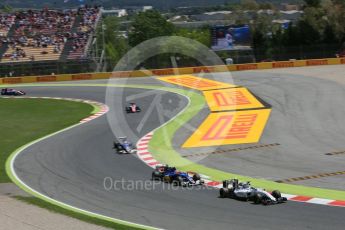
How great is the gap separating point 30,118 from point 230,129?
14639 mm

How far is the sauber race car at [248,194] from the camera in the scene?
1592 cm

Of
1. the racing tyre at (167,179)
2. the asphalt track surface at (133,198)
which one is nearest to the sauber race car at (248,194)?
the asphalt track surface at (133,198)

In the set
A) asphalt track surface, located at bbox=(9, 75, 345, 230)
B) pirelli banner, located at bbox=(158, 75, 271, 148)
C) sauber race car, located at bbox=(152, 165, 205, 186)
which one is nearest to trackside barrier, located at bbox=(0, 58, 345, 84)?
pirelli banner, located at bbox=(158, 75, 271, 148)

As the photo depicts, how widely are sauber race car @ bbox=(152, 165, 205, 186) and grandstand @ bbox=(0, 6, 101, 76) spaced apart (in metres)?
47.5

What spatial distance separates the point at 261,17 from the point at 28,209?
8089 cm

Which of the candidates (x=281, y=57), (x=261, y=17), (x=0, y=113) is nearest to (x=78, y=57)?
(x=281, y=57)

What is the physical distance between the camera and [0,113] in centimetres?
4159

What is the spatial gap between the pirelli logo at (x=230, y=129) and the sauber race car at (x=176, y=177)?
668cm

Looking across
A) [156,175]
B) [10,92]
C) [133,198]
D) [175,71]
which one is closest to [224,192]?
[133,198]

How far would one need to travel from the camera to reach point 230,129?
29.5 metres

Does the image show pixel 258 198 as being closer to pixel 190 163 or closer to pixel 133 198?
pixel 133 198

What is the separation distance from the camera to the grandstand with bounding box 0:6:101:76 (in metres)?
67.6

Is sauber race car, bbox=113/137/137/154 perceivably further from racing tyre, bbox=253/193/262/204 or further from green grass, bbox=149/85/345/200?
racing tyre, bbox=253/193/262/204

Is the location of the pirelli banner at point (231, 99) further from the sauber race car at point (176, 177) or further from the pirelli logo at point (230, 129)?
the sauber race car at point (176, 177)
